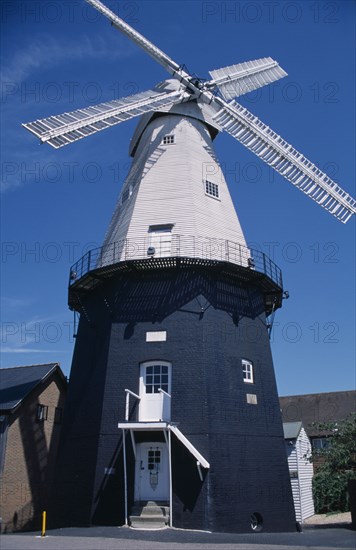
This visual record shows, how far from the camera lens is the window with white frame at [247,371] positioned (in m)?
17.5

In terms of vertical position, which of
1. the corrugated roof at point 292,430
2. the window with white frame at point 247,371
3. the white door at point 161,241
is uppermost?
the white door at point 161,241

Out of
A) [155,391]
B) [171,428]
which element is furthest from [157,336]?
[171,428]

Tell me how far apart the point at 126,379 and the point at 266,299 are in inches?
272

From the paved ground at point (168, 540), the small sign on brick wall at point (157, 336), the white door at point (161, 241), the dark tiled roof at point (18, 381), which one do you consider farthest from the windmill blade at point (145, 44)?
the paved ground at point (168, 540)

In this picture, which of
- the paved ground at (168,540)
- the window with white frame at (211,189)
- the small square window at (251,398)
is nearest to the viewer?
the paved ground at (168,540)

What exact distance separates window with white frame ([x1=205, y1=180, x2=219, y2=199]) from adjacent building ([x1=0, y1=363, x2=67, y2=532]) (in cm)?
1201

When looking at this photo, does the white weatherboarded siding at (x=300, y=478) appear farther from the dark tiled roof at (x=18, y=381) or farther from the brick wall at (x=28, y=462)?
the dark tiled roof at (x=18, y=381)

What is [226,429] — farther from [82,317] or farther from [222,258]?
[82,317]

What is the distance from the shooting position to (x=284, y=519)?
16250 mm

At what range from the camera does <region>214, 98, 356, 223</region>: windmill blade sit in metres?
21.5

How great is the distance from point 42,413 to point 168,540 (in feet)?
41.6

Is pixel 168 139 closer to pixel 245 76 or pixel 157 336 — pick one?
pixel 245 76

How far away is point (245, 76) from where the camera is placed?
24719 millimetres

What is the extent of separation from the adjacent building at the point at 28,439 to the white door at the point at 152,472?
26.3 ft
